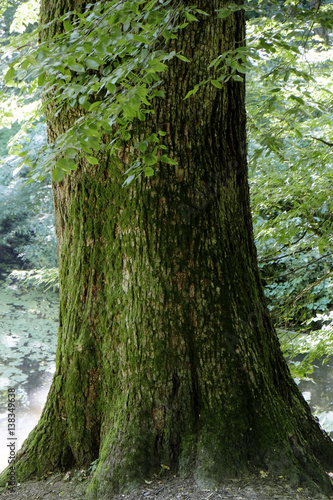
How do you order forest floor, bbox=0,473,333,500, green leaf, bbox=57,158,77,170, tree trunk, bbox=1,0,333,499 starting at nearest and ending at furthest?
green leaf, bbox=57,158,77,170
forest floor, bbox=0,473,333,500
tree trunk, bbox=1,0,333,499

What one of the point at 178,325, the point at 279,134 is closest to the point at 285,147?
the point at 279,134

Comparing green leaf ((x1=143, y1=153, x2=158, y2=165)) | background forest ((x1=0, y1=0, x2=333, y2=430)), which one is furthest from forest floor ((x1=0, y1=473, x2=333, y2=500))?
green leaf ((x1=143, y1=153, x2=158, y2=165))

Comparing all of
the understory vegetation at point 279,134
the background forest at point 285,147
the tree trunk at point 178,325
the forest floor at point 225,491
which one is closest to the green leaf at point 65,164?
the understory vegetation at point 279,134

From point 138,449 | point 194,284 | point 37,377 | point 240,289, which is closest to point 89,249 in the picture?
point 194,284

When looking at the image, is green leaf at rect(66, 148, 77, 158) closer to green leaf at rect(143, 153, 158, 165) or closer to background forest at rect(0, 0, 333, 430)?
background forest at rect(0, 0, 333, 430)

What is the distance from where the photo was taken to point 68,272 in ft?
8.48

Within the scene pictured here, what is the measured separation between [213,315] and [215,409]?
1.49 feet

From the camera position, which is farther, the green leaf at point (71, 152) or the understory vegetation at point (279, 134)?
the understory vegetation at point (279, 134)

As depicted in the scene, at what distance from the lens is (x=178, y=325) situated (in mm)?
2164

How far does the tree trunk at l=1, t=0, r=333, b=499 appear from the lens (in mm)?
2105

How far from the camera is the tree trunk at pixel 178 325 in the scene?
6.91ft

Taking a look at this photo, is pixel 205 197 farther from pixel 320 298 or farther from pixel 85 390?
pixel 320 298

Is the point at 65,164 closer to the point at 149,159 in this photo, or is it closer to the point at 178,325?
the point at 149,159

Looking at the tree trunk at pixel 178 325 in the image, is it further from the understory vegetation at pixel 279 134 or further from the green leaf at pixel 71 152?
the green leaf at pixel 71 152
